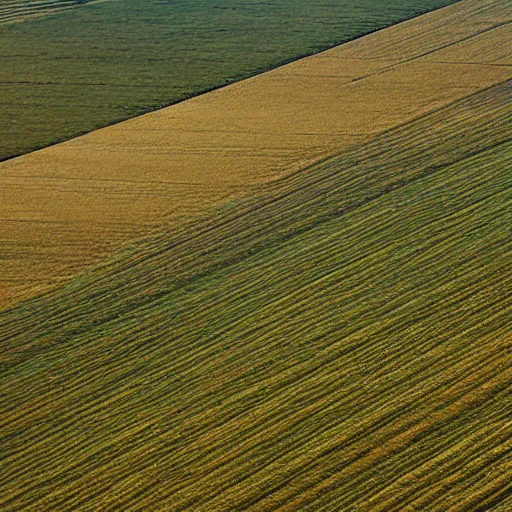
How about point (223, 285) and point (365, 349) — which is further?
point (223, 285)

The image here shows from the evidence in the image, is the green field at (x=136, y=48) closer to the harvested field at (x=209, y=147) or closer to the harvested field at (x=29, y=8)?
the harvested field at (x=29, y=8)

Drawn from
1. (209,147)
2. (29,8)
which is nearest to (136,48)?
(29,8)

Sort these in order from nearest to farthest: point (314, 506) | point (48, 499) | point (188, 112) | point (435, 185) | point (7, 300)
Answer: point (314, 506) → point (48, 499) → point (7, 300) → point (435, 185) → point (188, 112)

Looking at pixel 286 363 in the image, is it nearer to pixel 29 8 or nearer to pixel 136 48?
pixel 136 48

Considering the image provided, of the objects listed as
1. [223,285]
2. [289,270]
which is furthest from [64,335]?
[289,270]

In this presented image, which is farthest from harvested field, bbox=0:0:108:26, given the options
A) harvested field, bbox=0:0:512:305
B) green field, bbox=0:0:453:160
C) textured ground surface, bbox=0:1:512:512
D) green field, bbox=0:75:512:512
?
green field, bbox=0:75:512:512

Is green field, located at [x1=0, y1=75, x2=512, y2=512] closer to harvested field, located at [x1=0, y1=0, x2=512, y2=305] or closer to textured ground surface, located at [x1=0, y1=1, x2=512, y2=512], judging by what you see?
textured ground surface, located at [x1=0, y1=1, x2=512, y2=512]

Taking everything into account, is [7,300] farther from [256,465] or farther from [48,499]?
[256,465]
